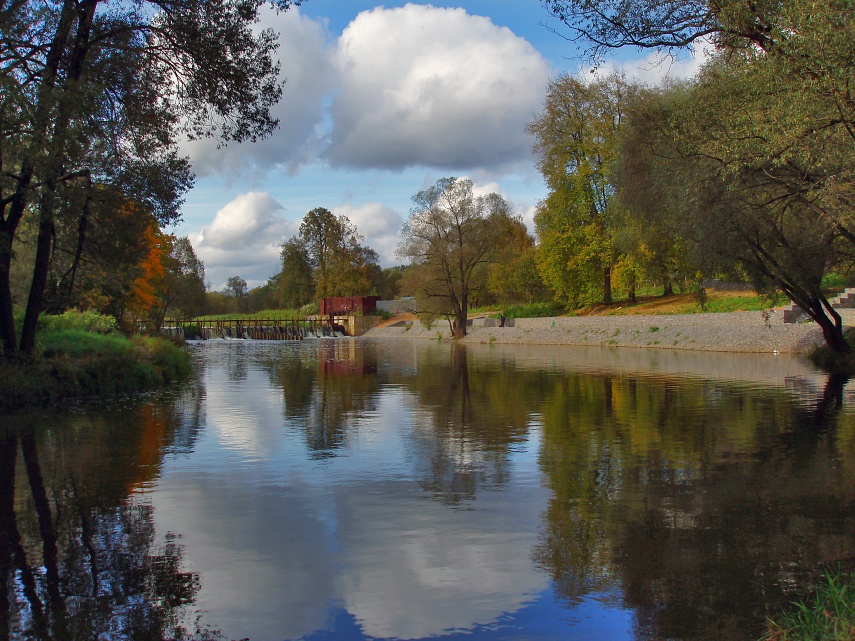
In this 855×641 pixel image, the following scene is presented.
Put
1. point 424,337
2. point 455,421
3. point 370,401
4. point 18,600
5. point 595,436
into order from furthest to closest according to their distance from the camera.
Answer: point 424,337
point 370,401
point 455,421
point 595,436
point 18,600

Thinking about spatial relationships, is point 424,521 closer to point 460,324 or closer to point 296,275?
point 460,324

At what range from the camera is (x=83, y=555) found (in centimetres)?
647

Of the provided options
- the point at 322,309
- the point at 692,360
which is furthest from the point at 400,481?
the point at 322,309

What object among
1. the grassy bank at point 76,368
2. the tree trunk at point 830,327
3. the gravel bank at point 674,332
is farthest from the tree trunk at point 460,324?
the grassy bank at point 76,368

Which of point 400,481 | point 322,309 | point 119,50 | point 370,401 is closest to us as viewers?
point 400,481

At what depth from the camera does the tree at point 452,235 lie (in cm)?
5731

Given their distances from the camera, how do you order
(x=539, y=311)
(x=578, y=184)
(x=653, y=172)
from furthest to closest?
(x=539, y=311) → (x=578, y=184) → (x=653, y=172)

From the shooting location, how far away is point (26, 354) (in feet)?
56.9

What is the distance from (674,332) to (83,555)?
37.1 meters

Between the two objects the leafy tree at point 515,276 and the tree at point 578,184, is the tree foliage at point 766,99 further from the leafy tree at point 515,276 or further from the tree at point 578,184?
the leafy tree at point 515,276

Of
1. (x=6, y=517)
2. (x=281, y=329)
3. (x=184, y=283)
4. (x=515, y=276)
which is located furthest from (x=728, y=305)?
(x=281, y=329)

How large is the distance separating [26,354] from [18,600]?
13471 millimetres

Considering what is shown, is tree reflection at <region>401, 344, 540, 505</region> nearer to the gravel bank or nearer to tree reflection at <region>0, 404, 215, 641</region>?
tree reflection at <region>0, 404, 215, 641</region>

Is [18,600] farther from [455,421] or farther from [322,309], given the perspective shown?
[322,309]
